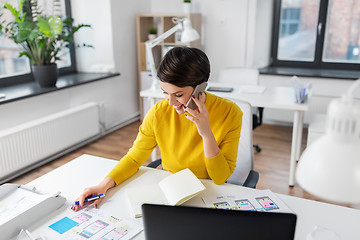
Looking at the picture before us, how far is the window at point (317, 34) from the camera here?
4.12 metres

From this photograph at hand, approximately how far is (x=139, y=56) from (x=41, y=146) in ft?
5.94

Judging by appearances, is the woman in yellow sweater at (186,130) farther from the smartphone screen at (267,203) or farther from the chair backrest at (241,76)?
the chair backrest at (241,76)

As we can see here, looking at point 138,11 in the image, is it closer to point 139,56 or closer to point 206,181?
point 139,56

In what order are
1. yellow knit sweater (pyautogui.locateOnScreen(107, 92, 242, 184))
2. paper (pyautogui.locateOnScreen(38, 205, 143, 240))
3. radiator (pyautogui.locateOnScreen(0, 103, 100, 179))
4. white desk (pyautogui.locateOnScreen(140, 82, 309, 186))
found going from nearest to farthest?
paper (pyautogui.locateOnScreen(38, 205, 143, 240)), yellow knit sweater (pyautogui.locateOnScreen(107, 92, 242, 184)), white desk (pyautogui.locateOnScreen(140, 82, 309, 186)), radiator (pyautogui.locateOnScreen(0, 103, 100, 179))

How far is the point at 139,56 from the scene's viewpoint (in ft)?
14.4

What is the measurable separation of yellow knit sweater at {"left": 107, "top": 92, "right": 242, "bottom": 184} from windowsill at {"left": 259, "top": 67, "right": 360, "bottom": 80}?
110 inches

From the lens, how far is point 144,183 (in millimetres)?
1488

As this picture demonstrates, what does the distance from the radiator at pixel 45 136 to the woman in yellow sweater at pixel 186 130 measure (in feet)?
5.56

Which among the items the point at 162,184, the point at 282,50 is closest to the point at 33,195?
the point at 162,184

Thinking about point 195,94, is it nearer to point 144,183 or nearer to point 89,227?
point 144,183

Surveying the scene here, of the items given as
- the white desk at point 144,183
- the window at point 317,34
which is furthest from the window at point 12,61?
the window at point 317,34

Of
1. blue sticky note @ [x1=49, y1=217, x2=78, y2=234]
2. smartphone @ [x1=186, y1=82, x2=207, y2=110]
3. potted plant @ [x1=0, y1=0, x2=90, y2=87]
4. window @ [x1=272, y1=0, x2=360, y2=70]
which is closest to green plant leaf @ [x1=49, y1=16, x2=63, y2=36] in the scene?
potted plant @ [x1=0, y1=0, x2=90, y2=87]

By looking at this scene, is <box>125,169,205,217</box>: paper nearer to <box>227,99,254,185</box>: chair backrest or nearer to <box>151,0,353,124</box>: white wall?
<box>227,99,254,185</box>: chair backrest

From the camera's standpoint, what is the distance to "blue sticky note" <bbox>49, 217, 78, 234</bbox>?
3.87ft
